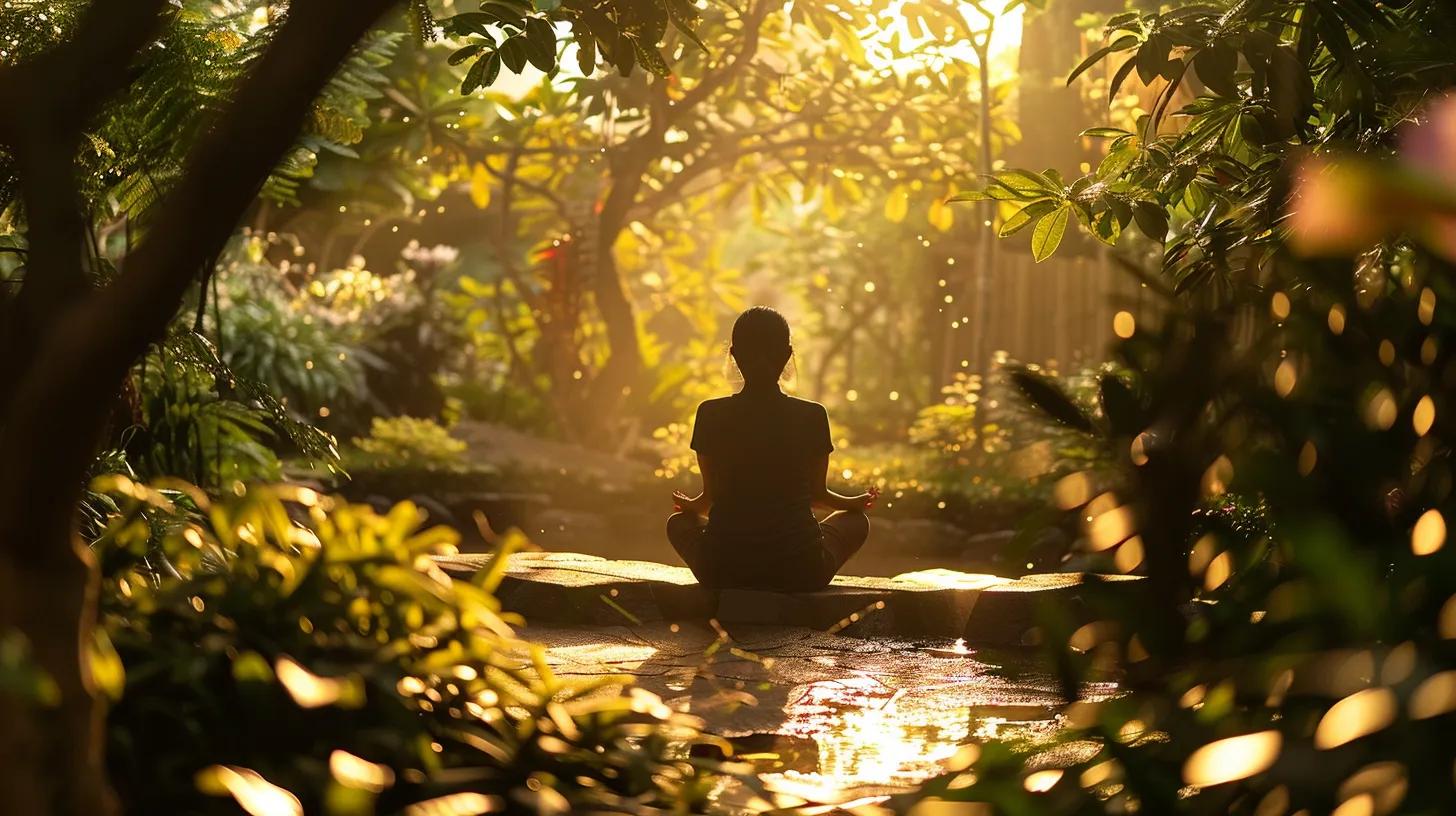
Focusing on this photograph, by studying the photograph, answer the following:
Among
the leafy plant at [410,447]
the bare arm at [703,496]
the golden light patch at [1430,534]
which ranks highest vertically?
the leafy plant at [410,447]

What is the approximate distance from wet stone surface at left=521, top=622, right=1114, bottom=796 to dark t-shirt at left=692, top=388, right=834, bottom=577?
300mm

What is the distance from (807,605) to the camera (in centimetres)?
545

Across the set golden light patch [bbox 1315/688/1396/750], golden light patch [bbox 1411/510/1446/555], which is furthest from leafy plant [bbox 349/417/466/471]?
golden light patch [bbox 1315/688/1396/750]

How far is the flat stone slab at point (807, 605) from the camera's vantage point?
214 inches

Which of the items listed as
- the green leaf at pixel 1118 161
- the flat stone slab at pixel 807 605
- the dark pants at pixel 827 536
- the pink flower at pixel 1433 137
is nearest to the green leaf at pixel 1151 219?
the green leaf at pixel 1118 161

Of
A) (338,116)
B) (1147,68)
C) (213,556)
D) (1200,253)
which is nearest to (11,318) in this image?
(213,556)

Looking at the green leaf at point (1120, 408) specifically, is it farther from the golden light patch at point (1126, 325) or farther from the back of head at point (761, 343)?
the back of head at point (761, 343)

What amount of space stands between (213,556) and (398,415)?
40.8ft

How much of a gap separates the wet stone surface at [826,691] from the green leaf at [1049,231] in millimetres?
1255

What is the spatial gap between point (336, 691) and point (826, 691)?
2.39 metres

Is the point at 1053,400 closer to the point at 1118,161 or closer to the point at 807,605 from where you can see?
the point at 1118,161

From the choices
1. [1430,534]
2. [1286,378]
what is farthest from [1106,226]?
[1430,534]

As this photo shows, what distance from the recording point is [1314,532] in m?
1.87

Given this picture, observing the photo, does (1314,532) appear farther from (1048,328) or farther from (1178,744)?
(1048,328)
